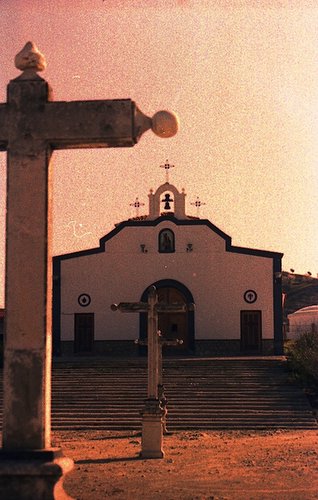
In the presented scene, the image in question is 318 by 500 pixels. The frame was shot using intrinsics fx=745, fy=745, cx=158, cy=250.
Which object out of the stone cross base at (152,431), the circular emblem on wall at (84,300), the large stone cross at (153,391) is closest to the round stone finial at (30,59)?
the large stone cross at (153,391)

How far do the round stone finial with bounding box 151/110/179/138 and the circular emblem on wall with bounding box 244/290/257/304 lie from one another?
2592 centimetres

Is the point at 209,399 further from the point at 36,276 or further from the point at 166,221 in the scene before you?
the point at 36,276

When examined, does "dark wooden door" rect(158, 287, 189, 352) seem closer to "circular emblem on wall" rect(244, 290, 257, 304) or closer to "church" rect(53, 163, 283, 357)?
"church" rect(53, 163, 283, 357)

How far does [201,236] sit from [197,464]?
67.8ft

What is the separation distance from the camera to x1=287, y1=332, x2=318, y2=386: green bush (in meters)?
23.4

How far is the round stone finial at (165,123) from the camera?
6617 millimetres

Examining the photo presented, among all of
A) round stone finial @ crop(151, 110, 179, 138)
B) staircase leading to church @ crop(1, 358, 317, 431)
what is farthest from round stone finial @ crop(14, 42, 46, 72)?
staircase leading to church @ crop(1, 358, 317, 431)

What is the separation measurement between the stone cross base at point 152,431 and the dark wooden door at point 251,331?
1809 cm

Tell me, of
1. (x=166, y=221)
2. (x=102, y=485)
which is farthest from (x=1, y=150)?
(x=166, y=221)

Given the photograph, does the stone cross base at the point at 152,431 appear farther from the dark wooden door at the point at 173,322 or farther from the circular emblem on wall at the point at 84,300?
the circular emblem on wall at the point at 84,300

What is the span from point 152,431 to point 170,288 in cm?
1882

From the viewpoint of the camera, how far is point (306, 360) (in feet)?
78.8

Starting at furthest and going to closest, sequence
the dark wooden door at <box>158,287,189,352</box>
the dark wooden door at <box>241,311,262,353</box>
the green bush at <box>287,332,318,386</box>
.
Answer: the dark wooden door at <box>158,287,189,352</box> → the dark wooden door at <box>241,311,262,353</box> → the green bush at <box>287,332,318,386</box>

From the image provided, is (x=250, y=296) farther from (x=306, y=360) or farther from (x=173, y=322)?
(x=306, y=360)
